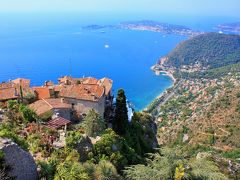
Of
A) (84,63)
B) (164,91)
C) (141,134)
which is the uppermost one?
(141,134)

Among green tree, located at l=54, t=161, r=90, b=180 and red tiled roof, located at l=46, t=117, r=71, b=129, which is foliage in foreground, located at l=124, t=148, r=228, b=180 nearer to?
green tree, located at l=54, t=161, r=90, b=180

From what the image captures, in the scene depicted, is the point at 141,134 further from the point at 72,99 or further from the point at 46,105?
the point at 46,105

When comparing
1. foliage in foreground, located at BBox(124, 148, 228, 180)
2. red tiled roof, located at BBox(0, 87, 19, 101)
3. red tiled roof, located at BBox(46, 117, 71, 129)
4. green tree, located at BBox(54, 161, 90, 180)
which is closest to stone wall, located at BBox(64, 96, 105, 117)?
red tiled roof, located at BBox(46, 117, 71, 129)

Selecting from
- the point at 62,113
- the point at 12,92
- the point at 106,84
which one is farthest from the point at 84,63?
the point at 62,113

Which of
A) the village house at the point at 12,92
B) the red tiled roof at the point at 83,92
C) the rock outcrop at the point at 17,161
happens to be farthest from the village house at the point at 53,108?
the rock outcrop at the point at 17,161

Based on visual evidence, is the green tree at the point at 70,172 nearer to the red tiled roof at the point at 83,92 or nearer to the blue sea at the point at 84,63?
the red tiled roof at the point at 83,92
